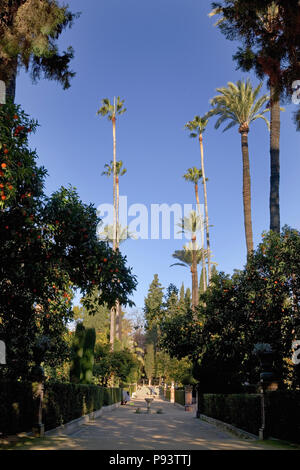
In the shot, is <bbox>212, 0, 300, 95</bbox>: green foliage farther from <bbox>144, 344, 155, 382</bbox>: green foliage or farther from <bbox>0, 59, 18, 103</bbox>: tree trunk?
<bbox>144, 344, 155, 382</bbox>: green foliage

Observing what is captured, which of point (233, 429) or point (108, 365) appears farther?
point (108, 365)

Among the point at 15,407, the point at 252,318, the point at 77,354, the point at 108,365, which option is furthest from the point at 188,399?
the point at 15,407

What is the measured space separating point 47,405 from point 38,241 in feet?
18.7

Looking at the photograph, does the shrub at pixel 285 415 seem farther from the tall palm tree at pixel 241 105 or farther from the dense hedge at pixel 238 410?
the tall palm tree at pixel 241 105

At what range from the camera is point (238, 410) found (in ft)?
50.2

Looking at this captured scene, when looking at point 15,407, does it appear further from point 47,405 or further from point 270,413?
point 270,413

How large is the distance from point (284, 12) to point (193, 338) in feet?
46.1

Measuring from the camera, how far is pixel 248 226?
23.8 metres

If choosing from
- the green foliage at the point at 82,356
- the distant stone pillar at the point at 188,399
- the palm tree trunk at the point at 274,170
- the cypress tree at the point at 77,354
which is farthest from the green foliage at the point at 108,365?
the palm tree trunk at the point at 274,170

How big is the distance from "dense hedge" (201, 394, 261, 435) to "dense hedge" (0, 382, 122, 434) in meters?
5.61

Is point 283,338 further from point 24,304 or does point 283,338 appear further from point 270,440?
point 24,304

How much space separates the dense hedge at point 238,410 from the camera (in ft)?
43.7

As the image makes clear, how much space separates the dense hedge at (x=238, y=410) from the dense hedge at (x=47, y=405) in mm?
5608

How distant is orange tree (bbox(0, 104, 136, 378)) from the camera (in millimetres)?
9734
